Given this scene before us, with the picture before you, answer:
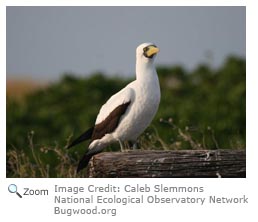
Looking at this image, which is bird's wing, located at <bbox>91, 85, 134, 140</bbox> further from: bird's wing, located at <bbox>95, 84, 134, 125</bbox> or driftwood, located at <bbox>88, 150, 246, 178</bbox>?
driftwood, located at <bbox>88, 150, 246, 178</bbox>

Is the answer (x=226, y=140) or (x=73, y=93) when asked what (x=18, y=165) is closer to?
(x=226, y=140)

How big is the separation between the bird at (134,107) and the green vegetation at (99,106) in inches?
39.7

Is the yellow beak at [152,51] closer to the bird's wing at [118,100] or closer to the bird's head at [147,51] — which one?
the bird's head at [147,51]

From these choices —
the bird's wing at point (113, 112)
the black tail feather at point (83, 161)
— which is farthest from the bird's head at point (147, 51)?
the black tail feather at point (83, 161)

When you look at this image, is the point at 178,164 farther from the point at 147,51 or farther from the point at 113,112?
the point at 147,51

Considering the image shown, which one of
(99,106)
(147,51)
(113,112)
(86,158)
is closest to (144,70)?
(147,51)

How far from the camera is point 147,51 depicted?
36.1 feet

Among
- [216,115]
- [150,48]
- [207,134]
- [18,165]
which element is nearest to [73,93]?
[216,115]

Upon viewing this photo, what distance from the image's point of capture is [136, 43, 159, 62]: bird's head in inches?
431

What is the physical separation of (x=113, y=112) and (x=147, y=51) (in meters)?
0.89

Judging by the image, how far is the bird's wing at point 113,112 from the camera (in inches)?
430
